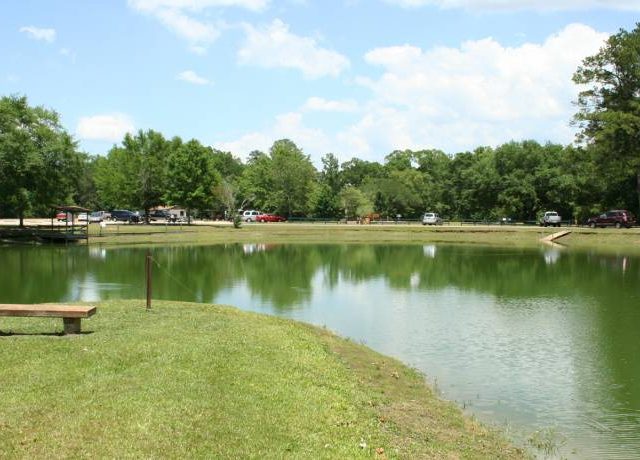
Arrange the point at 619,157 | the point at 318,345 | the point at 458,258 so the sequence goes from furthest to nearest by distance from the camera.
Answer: the point at 619,157 < the point at 458,258 < the point at 318,345

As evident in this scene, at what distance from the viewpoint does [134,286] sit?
31094mm

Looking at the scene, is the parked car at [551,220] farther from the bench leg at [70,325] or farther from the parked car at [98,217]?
the bench leg at [70,325]

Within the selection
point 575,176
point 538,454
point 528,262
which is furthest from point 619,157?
point 538,454

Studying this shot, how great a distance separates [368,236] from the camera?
74.4 metres

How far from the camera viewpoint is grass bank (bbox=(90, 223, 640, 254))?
209ft

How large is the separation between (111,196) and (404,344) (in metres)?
85.6

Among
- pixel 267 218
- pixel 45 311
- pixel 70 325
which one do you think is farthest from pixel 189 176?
pixel 45 311

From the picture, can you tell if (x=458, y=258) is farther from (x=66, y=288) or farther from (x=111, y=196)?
(x=111, y=196)

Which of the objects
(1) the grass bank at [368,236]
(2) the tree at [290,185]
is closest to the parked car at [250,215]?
(2) the tree at [290,185]

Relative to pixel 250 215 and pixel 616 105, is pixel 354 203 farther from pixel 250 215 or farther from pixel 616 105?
pixel 616 105

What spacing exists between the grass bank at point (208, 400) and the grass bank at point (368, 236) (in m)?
50.2

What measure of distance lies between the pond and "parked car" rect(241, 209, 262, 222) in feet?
160

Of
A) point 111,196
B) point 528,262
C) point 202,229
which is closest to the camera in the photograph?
point 528,262

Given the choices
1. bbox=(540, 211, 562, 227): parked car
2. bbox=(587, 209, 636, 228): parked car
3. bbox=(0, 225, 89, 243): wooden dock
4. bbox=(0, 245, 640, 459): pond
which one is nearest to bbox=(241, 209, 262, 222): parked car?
bbox=(0, 225, 89, 243): wooden dock
